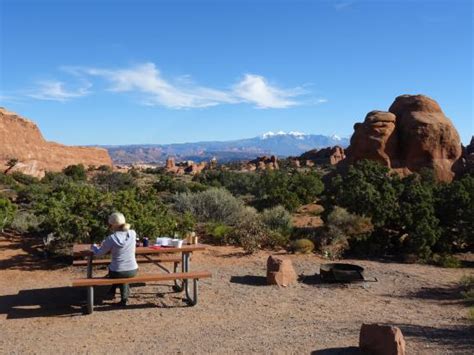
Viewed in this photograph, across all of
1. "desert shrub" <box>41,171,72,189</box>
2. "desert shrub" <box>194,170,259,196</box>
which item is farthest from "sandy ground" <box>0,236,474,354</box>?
"desert shrub" <box>194,170,259,196</box>

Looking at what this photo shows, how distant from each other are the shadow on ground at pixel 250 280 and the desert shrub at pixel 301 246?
2.94m

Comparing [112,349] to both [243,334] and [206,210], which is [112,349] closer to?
[243,334]

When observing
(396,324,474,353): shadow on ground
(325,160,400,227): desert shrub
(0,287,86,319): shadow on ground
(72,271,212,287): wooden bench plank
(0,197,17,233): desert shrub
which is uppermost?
(325,160,400,227): desert shrub

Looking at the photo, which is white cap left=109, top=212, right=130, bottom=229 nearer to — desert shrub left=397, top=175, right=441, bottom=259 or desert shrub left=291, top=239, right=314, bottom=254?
desert shrub left=291, top=239, right=314, bottom=254

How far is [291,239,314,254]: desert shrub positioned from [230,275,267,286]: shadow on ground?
116 inches

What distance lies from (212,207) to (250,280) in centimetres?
749

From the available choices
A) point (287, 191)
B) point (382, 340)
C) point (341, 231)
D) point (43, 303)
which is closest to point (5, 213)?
point (43, 303)

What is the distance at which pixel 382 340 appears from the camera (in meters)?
4.97

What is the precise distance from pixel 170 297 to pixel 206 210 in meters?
8.82

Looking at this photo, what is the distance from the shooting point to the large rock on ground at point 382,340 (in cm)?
489

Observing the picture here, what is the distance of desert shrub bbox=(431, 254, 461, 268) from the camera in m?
11.8

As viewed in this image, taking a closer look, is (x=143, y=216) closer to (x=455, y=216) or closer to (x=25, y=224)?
A: (x=25, y=224)

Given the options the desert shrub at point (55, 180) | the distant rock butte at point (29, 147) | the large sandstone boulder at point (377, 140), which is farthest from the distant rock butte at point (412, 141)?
the distant rock butte at point (29, 147)

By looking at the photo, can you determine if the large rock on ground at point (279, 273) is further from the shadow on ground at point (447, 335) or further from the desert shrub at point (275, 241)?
the desert shrub at point (275, 241)
